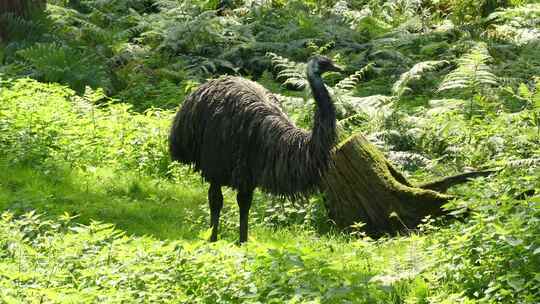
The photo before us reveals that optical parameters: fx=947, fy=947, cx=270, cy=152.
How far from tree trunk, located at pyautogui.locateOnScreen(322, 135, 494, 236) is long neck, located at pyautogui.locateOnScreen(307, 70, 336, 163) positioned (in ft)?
3.23

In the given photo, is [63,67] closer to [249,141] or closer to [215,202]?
[215,202]

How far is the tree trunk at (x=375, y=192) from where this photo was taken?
30.0 ft

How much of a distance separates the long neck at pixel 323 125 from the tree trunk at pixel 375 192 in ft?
3.23

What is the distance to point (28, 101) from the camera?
12.3 meters

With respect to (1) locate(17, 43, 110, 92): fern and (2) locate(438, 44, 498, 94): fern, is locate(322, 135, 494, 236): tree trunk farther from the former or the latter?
(1) locate(17, 43, 110, 92): fern

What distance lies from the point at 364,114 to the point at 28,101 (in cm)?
437

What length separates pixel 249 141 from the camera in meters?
8.80

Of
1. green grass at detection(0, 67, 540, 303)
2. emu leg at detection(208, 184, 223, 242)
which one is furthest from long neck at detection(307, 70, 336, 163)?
emu leg at detection(208, 184, 223, 242)

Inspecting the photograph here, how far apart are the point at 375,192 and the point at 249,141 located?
1.38 metres

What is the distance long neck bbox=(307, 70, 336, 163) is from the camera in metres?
8.08

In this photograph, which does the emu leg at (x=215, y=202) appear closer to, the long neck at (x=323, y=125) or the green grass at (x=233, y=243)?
the green grass at (x=233, y=243)

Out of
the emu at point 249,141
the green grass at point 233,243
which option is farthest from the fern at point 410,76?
the emu at point 249,141

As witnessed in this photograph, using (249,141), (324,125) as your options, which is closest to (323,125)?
(324,125)

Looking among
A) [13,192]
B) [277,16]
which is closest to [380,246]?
[13,192]
